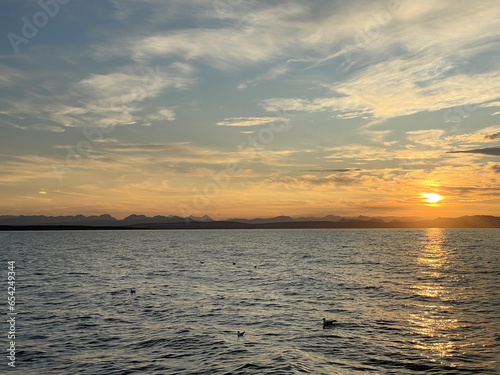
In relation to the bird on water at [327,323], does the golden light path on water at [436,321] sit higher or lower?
lower

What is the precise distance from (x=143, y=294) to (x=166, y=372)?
2487 cm

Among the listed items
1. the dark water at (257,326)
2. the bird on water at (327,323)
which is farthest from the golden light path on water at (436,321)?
the bird on water at (327,323)

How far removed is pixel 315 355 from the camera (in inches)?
970

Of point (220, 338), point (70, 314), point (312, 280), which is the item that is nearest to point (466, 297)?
point (312, 280)

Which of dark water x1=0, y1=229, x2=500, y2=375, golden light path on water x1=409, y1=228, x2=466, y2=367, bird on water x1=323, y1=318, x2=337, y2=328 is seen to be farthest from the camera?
bird on water x1=323, y1=318, x2=337, y2=328

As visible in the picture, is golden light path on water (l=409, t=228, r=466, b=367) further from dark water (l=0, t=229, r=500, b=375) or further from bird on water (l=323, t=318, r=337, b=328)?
bird on water (l=323, t=318, r=337, b=328)

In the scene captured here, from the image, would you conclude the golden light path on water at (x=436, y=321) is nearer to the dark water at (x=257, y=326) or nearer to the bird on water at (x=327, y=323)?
the dark water at (x=257, y=326)

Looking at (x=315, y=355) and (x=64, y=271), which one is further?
(x=64, y=271)

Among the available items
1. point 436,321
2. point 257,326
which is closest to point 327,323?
point 257,326

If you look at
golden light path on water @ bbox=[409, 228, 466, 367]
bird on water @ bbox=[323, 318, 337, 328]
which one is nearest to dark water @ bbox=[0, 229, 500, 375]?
golden light path on water @ bbox=[409, 228, 466, 367]

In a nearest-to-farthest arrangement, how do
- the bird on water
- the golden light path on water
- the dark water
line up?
the dark water
the golden light path on water
the bird on water

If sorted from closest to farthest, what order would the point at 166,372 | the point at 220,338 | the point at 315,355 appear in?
the point at 166,372 → the point at 315,355 → the point at 220,338

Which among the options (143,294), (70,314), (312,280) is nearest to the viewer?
(70,314)

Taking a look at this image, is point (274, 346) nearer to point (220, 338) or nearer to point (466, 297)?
point (220, 338)
